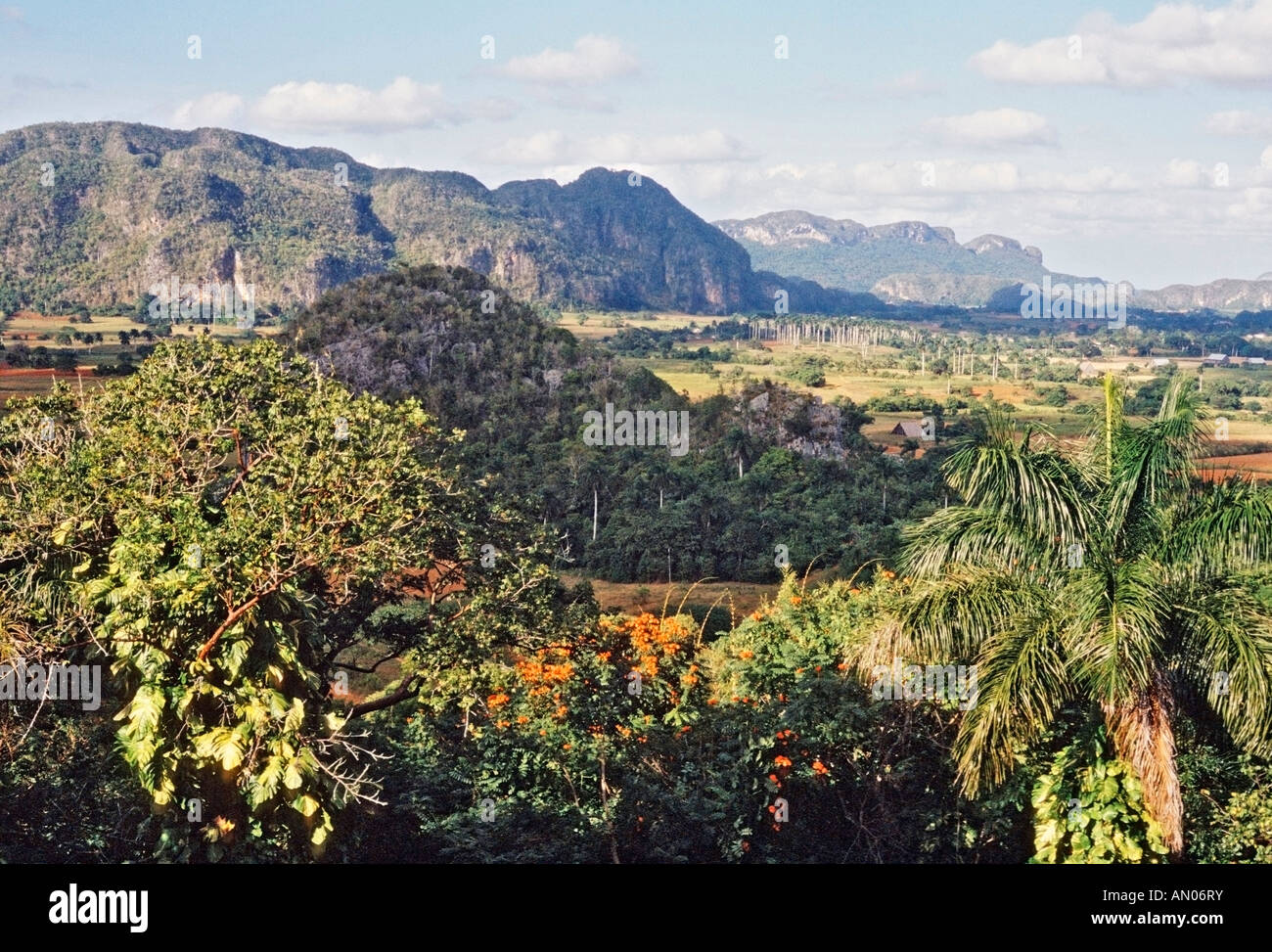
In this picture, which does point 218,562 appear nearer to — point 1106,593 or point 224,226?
point 1106,593

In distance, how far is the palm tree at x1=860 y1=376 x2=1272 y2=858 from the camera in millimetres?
6777

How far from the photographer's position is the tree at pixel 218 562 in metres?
6.73

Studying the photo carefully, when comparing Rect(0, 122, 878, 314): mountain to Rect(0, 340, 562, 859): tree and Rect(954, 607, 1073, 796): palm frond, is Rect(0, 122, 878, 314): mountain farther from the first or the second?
Rect(954, 607, 1073, 796): palm frond

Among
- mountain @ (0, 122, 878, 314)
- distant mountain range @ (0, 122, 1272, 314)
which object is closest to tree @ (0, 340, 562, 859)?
mountain @ (0, 122, 878, 314)

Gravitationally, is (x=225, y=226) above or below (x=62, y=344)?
above

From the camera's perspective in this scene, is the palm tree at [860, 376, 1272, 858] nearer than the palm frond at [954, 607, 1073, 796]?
Yes

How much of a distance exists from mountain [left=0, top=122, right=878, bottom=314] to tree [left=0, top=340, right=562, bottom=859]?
67785mm

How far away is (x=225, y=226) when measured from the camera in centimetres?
11550

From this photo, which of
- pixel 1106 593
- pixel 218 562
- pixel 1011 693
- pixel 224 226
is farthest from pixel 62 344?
pixel 224 226

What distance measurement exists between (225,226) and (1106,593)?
118669mm

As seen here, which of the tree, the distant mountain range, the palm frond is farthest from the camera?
the distant mountain range
